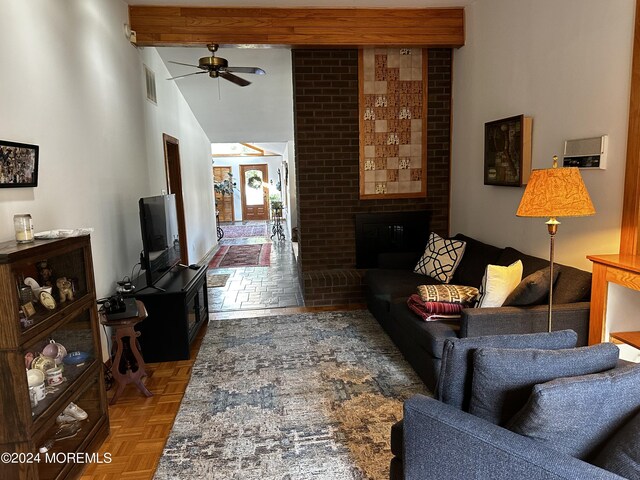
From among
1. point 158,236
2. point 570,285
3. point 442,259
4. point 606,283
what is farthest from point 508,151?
point 158,236

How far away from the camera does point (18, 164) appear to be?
82.6 inches

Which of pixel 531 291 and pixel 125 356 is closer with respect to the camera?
pixel 531 291

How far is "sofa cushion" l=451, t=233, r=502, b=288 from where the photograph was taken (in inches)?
138

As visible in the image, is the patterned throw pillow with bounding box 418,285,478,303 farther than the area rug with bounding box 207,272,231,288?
No

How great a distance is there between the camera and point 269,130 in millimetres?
8297

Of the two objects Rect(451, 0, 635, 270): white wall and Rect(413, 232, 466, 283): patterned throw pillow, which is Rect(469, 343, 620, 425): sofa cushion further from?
Rect(413, 232, 466, 283): patterned throw pillow

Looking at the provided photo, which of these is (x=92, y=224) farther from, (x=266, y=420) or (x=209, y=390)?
(x=266, y=420)

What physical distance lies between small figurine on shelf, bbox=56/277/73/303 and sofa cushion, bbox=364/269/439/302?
2245 millimetres

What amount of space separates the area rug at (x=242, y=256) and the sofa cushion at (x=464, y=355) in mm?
5753

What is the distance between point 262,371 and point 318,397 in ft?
1.86

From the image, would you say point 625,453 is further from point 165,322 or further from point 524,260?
point 165,322

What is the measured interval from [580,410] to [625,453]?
0.13 meters

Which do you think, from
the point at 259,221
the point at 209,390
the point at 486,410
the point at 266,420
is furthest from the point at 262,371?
the point at 259,221

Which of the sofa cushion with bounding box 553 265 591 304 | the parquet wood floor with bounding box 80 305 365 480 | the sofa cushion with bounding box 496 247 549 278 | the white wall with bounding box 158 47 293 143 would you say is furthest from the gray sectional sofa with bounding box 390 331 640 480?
the white wall with bounding box 158 47 293 143
